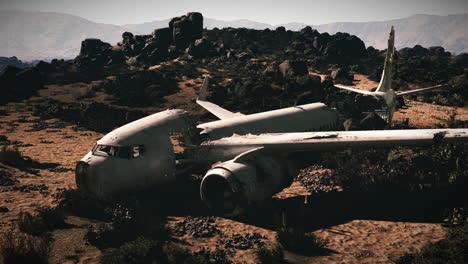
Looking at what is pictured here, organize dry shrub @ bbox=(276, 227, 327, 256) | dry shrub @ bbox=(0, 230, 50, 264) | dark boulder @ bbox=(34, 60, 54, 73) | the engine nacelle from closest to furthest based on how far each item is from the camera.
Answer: dry shrub @ bbox=(0, 230, 50, 264)
dry shrub @ bbox=(276, 227, 327, 256)
the engine nacelle
dark boulder @ bbox=(34, 60, 54, 73)

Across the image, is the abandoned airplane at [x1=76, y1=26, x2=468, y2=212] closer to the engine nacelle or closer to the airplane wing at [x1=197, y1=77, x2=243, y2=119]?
the engine nacelle

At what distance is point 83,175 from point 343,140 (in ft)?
34.2

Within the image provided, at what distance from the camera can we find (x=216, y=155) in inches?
580

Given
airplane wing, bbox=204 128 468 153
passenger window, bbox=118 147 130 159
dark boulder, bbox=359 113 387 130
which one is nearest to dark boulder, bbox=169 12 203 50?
dark boulder, bbox=359 113 387 130

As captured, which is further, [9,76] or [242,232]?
[9,76]

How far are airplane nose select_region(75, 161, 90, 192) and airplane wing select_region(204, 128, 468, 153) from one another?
17.5 feet

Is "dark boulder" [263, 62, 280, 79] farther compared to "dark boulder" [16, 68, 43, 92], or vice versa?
"dark boulder" [263, 62, 280, 79]

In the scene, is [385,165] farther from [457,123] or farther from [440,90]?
[440,90]

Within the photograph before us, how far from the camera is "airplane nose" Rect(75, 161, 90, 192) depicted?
40.9ft

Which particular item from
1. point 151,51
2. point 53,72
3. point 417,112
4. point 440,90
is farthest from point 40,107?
point 151,51

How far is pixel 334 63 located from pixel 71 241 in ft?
262

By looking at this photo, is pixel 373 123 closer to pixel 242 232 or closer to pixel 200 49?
pixel 242 232

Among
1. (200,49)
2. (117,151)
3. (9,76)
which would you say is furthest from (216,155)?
(200,49)

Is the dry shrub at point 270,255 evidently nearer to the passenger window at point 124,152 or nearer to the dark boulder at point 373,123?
the passenger window at point 124,152
